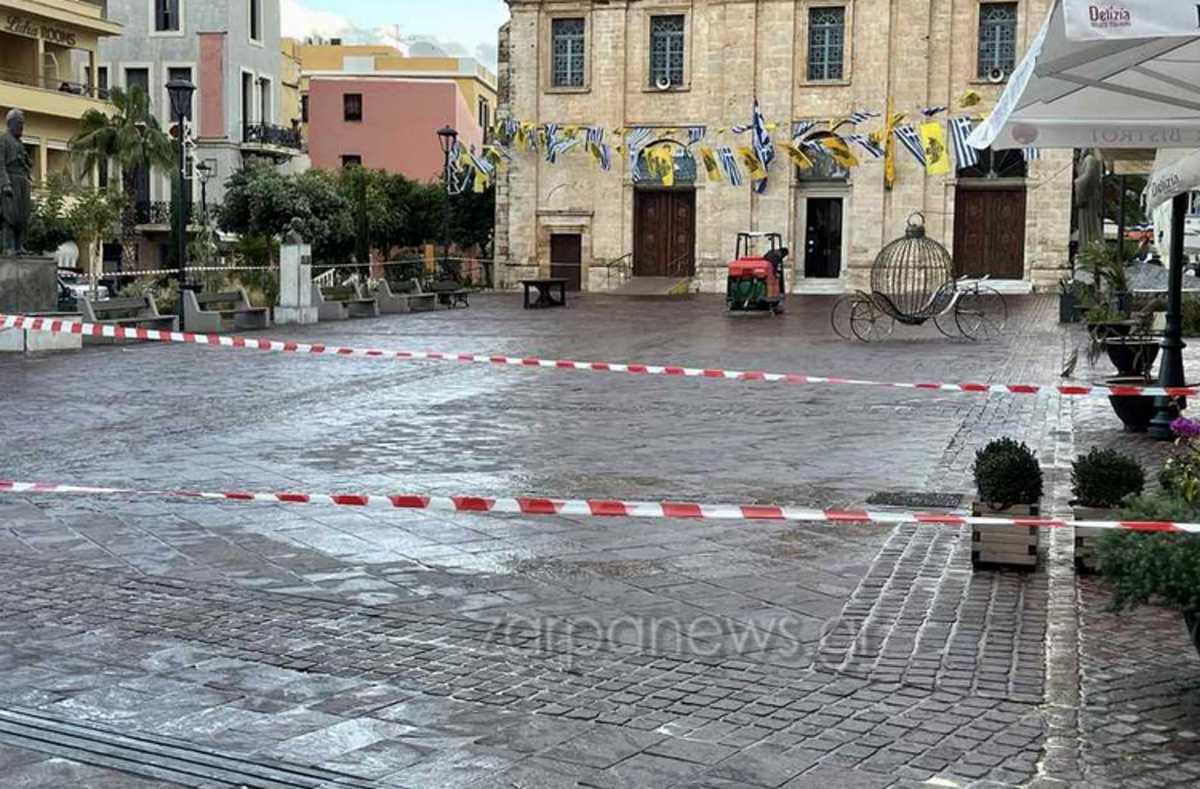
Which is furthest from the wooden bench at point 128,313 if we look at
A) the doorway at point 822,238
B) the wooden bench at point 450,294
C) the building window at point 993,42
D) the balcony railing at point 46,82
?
the building window at point 993,42

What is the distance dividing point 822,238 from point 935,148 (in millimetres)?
4644

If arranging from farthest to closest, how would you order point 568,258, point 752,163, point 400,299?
point 568,258, point 752,163, point 400,299

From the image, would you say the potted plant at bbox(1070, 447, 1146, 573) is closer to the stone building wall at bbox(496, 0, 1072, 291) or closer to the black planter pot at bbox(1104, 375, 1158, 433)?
the black planter pot at bbox(1104, 375, 1158, 433)

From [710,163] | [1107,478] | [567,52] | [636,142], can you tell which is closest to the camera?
[1107,478]

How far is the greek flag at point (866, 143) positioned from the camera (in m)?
41.1

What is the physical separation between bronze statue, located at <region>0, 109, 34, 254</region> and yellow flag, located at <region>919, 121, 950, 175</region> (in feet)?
86.1

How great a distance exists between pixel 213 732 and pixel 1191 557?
2984mm

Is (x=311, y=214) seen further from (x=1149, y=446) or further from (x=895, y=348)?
(x=1149, y=446)

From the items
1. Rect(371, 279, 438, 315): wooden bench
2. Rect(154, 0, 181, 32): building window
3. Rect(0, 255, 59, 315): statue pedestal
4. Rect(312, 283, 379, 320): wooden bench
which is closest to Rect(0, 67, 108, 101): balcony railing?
Rect(154, 0, 181, 32): building window

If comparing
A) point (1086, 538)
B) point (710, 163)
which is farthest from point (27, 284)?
point (710, 163)

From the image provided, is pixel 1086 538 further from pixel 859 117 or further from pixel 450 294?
pixel 859 117

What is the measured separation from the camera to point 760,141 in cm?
4172

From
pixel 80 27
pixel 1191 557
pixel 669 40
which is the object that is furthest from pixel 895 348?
pixel 80 27

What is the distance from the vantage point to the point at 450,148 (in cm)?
3947
